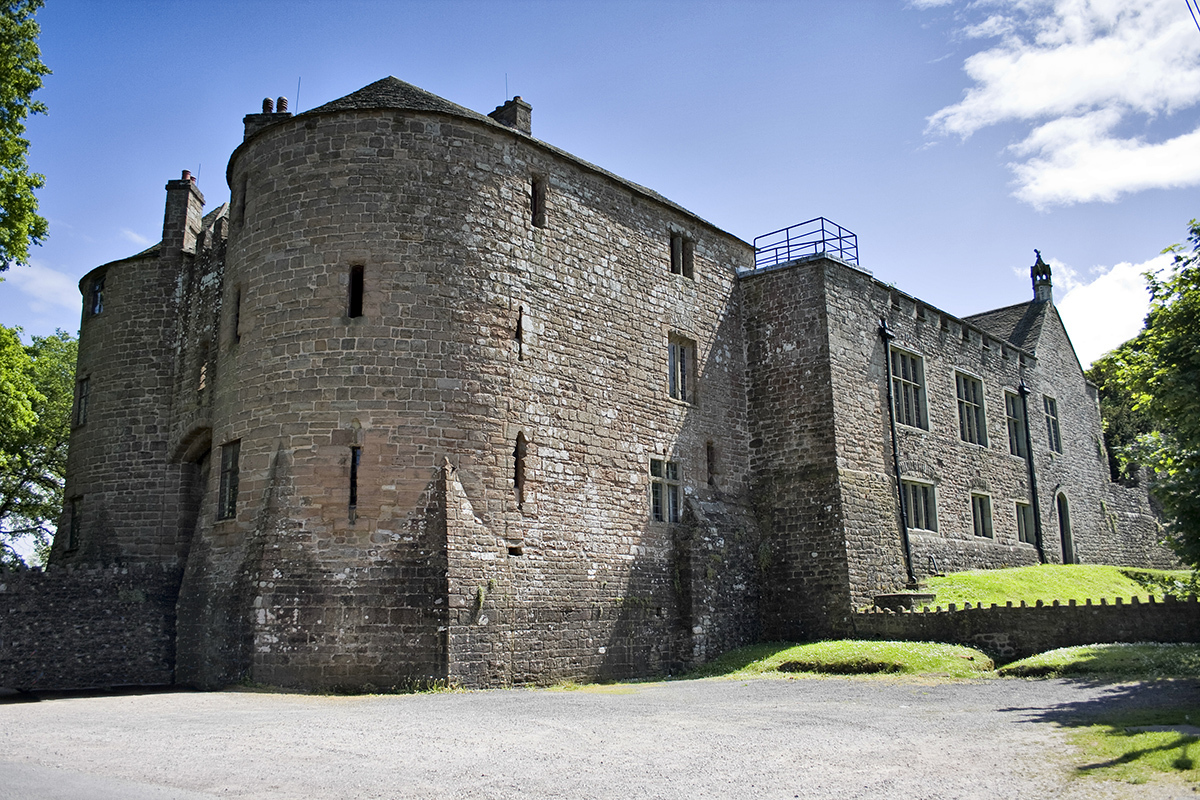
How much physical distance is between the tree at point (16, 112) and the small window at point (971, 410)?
2525 cm

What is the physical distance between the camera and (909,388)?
87.8 ft

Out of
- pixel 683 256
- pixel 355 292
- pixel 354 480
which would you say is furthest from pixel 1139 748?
pixel 683 256

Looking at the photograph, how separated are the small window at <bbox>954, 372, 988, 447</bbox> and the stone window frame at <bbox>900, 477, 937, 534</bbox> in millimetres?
3410

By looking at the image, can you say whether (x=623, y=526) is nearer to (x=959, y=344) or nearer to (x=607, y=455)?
(x=607, y=455)

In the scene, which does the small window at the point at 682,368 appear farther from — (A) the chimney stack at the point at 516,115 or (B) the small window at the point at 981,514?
(B) the small window at the point at 981,514

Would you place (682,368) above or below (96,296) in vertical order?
below

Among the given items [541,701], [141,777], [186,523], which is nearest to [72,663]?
[186,523]

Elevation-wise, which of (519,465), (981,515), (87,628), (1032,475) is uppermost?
(1032,475)

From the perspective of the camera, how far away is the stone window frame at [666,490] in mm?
21438

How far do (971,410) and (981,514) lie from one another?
3338 millimetres

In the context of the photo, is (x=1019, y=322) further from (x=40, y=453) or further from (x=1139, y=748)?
(x=40, y=453)

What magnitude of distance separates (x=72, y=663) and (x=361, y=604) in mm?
8189

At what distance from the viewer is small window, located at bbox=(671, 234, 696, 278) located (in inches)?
930

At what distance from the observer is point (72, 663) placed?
1984cm
